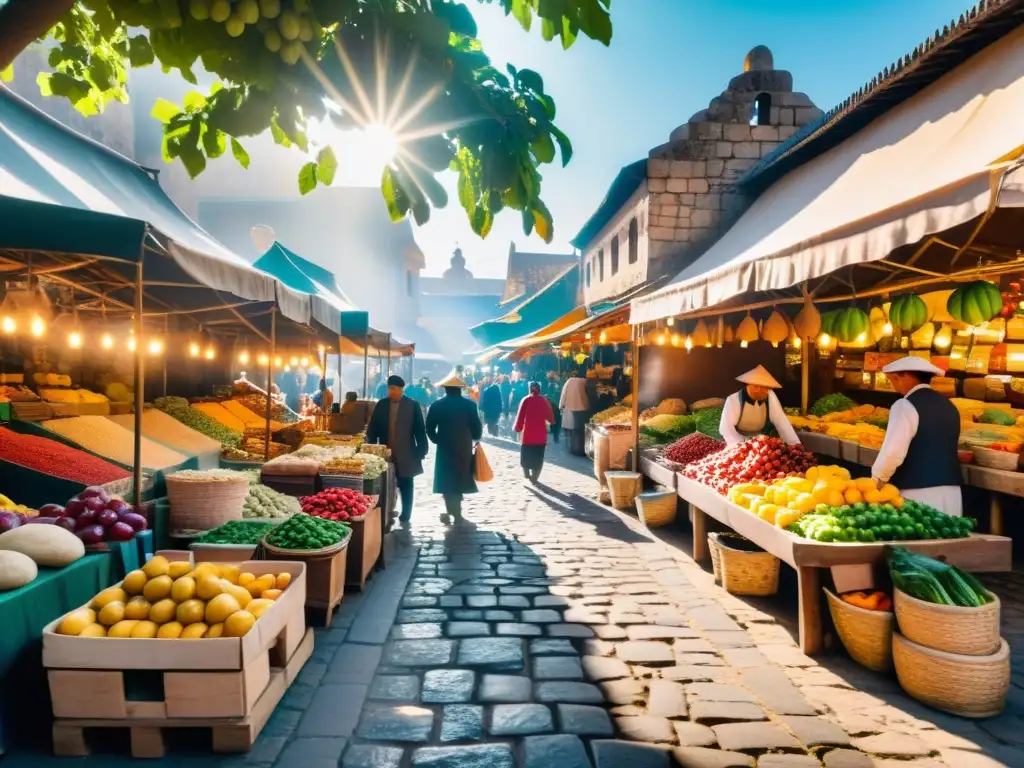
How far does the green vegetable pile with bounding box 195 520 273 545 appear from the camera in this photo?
530cm

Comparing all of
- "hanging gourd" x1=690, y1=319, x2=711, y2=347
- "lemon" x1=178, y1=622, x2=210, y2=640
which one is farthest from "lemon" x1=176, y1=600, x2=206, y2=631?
"hanging gourd" x1=690, y1=319, x2=711, y2=347

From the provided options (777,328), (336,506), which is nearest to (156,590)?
(336,506)

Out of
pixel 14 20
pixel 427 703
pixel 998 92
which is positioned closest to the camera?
pixel 14 20

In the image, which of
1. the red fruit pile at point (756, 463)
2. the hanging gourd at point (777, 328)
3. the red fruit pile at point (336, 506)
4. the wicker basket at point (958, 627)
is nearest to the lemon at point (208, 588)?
the red fruit pile at point (336, 506)

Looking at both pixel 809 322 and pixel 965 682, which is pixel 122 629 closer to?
pixel 965 682

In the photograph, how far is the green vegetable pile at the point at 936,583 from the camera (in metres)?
3.92

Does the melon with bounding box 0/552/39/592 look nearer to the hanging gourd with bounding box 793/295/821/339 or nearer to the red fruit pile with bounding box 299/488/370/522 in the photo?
the red fruit pile with bounding box 299/488/370/522

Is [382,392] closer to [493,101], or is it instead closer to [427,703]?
[427,703]

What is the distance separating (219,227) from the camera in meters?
41.9

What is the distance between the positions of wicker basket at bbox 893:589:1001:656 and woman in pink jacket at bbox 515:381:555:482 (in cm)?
857

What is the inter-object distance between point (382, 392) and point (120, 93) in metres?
16.0

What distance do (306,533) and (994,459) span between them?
23.9 ft

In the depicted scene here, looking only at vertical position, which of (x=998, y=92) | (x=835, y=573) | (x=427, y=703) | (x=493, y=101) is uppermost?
(x=998, y=92)

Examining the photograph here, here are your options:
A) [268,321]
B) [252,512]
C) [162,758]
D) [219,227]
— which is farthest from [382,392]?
[219,227]
